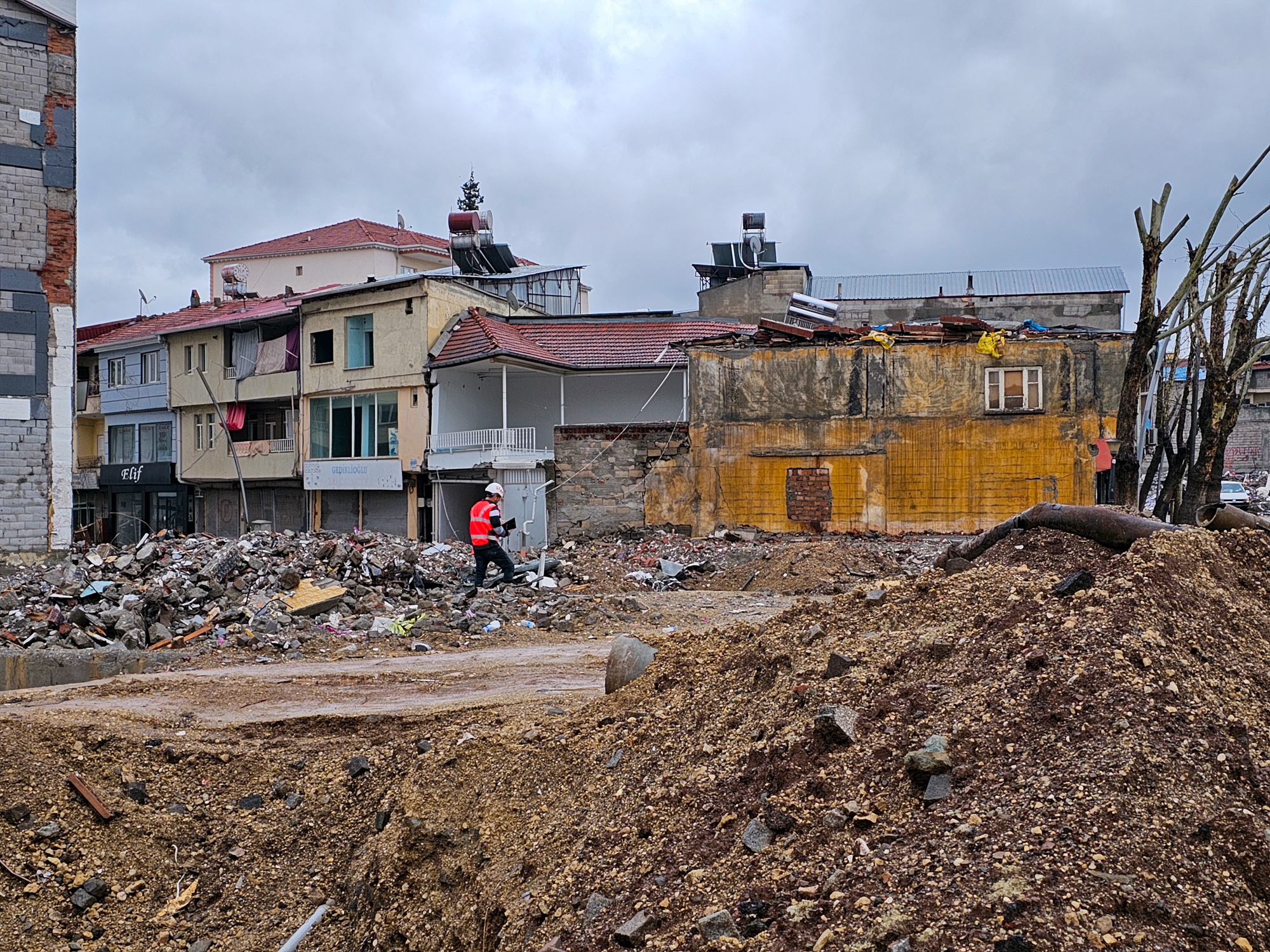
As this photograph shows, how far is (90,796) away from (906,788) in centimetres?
506

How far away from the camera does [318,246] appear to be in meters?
41.4

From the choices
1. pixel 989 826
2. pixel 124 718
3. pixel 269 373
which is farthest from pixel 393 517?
pixel 989 826

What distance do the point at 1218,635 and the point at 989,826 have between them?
191 cm

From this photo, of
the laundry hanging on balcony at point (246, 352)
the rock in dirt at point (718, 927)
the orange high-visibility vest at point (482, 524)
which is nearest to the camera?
the rock in dirt at point (718, 927)

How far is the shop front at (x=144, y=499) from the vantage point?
34.3m

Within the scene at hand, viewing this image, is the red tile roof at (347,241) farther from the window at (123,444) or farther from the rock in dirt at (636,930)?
the rock in dirt at (636,930)

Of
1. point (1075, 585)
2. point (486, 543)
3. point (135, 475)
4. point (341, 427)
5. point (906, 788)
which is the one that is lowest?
point (906, 788)

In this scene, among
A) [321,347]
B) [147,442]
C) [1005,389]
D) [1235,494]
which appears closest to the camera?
[1005,389]

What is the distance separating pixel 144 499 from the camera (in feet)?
118

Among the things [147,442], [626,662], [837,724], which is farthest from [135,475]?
[837,724]

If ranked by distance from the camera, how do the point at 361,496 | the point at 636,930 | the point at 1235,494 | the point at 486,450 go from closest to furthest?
1. the point at 636,930
2. the point at 486,450
3. the point at 361,496
4. the point at 1235,494

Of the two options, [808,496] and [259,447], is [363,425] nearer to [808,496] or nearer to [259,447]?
[259,447]

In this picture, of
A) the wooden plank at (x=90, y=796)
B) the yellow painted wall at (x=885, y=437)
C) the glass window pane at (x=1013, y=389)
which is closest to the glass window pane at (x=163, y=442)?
the yellow painted wall at (x=885, y=437)

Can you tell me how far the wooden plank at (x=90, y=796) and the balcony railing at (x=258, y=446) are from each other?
2507 centimetres
